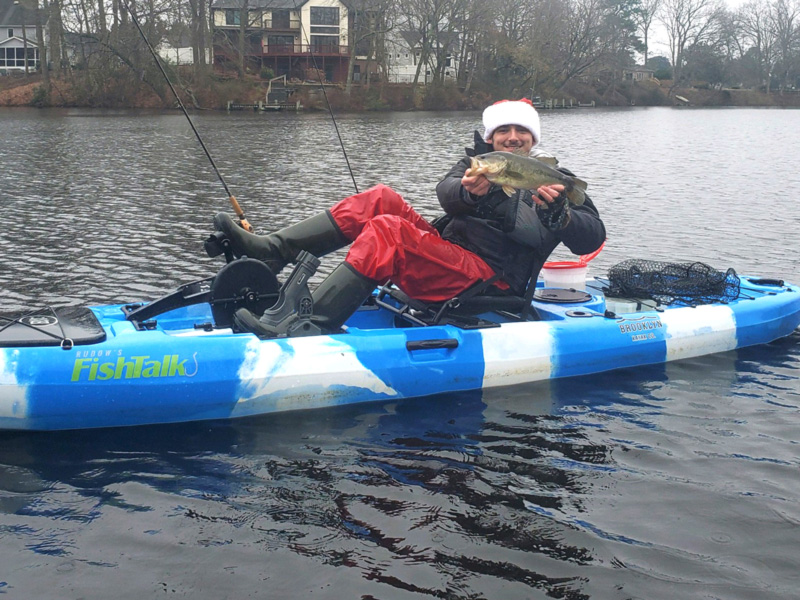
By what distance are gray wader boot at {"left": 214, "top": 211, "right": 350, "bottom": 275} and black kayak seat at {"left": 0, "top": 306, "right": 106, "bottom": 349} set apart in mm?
1117

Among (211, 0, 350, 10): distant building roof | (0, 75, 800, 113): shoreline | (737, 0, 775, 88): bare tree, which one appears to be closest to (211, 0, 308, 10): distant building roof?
(211, 0, 350, 10): distant building roof

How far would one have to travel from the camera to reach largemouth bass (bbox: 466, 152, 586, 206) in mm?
5648

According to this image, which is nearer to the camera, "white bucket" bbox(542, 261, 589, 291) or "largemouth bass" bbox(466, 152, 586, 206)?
"largemouth bass" bbox(466, 152, 586, 206)

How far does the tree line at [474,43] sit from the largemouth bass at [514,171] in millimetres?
29680

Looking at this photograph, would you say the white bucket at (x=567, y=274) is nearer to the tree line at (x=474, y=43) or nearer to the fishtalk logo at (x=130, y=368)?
the fishtalk logo at (x=130, y=368)

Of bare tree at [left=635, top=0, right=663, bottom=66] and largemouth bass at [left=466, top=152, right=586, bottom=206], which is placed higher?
bare tree at [left=635, top=0, right=663, bottom=66]

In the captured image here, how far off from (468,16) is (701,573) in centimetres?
6785

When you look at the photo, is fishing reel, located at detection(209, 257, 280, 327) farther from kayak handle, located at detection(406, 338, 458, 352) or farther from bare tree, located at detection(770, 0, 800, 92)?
bare tree, located at detection(770, 0, 800, 92)

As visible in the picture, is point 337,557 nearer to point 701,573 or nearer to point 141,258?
point 701,573

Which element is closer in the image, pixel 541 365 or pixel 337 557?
→ pixel 337 557

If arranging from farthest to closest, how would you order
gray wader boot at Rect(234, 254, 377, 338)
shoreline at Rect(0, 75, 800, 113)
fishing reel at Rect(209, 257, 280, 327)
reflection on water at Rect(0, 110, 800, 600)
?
1. shoreline at Rect(0, 75, 800, 113)
2. fishing reel at Rect(209, 257, 280, 327)
3. gray wader boot at Rect(234, 254, 377, 338)
4. reflection on water at Rect(0, 110, 800, 600)

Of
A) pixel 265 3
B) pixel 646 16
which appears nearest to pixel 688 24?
pixel 646 16

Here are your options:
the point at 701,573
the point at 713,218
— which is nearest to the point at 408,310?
the point at 701,573

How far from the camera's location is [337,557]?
4.49 meters
